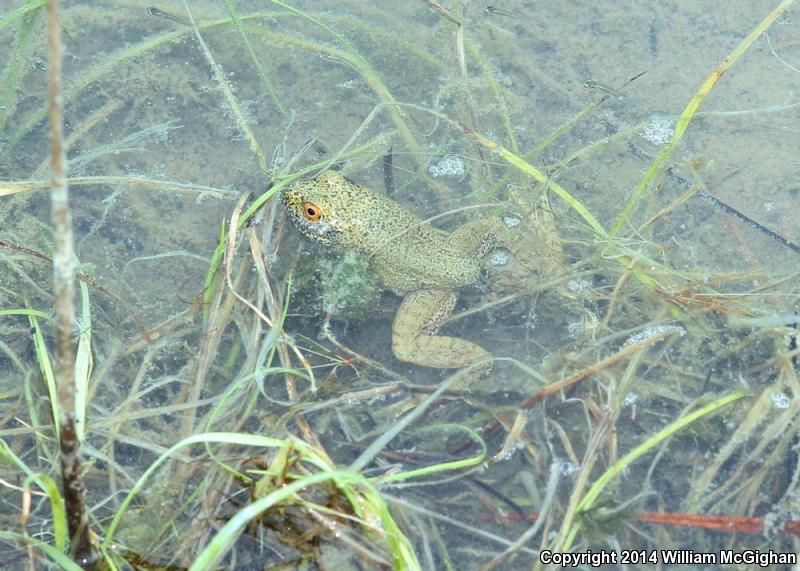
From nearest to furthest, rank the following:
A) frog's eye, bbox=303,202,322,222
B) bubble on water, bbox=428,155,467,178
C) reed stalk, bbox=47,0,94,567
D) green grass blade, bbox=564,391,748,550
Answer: reed stalk, bbox=47,0,94,567
green grass blade, bbox=564,391,748,550
frog's eye, bbox=303,202,322,222
bubble on water, bbox=428,155,467,178

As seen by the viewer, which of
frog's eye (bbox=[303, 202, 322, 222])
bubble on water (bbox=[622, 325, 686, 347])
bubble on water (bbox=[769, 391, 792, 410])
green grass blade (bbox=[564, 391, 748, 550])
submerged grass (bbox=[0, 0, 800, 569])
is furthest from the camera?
frog's eye (bbox=[303, 202, 322, 222])

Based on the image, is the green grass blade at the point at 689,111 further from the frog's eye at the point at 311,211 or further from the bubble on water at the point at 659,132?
the frog's eye at the point at 311,211

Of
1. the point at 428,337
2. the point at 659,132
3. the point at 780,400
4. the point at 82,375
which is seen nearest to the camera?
the point at 82,375

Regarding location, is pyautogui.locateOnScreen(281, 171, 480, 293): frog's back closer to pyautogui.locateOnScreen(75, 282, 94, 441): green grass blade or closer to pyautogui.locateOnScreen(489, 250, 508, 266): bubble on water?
pyautogui.locateOnScreen(489, 250, 508, 266): bubble on water

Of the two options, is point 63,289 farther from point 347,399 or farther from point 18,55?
point 18,55

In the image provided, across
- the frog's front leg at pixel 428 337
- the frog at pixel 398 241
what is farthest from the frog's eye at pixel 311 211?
the frog's front leg at pixel 428 337

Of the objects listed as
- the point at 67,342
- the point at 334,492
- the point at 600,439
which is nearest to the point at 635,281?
the point at 600,439

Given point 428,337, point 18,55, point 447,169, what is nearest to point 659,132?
point 447,169

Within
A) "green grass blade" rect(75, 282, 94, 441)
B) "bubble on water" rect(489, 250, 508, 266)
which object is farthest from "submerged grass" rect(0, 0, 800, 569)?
"bubble on water" rect(489, 250, 508, 266)

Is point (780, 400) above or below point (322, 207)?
below
